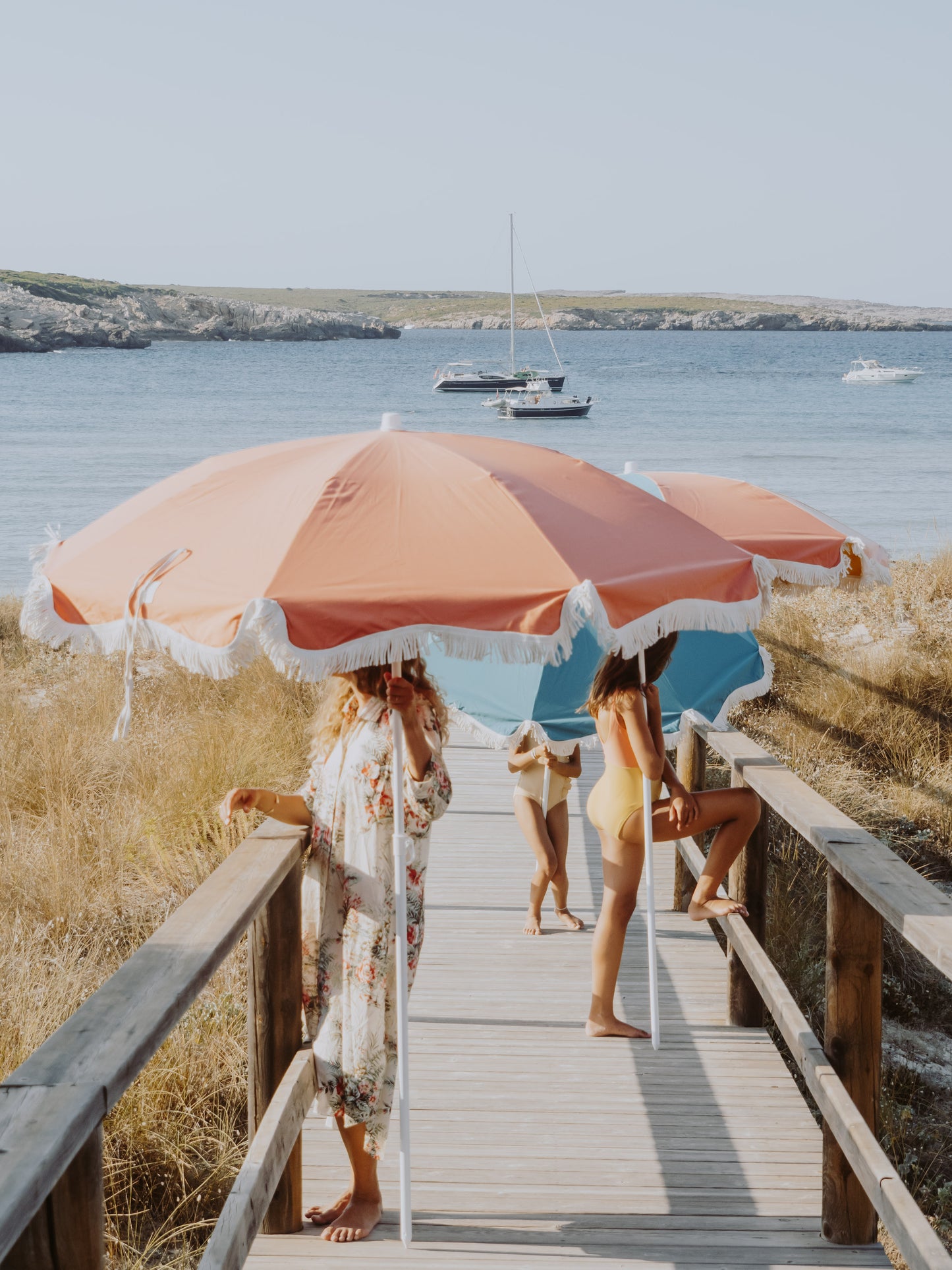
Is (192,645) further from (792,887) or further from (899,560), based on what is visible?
(899,560)

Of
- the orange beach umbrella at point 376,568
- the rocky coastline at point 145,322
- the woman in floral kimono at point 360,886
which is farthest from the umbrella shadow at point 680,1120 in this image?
the rocky coastline at point 145,322


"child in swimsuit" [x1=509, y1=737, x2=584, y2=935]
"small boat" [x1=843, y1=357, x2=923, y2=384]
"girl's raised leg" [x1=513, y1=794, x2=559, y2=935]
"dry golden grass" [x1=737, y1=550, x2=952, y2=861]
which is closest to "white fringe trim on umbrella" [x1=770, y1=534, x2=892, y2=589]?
"child in swimsuit" [x1=509, y1=737, x2=584, y2=935]

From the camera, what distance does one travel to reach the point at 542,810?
16.4 feet

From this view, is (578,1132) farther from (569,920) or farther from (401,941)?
(569,920)

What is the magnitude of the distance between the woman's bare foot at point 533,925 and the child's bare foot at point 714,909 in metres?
1.02

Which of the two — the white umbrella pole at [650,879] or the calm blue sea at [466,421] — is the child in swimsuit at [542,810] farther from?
the calm blue sea at [466,421]

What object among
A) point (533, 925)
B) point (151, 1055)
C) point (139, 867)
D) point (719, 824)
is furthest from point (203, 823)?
point (151, 1055)

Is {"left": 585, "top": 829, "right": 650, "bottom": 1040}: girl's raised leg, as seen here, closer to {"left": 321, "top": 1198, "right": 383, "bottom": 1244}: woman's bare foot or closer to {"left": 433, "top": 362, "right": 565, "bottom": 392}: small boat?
{"left": 321, "top": 1198, "right": 383, "bottom": 1244}: woman's bare foot

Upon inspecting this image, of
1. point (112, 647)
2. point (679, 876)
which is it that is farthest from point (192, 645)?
point (679, 876)

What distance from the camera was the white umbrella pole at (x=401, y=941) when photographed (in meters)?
2.89

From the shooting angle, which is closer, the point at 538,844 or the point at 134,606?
the point at 134,606

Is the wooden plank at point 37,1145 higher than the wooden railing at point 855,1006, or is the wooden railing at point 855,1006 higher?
the wooden plank at point 37,1145

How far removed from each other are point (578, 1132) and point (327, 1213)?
836 millimetres

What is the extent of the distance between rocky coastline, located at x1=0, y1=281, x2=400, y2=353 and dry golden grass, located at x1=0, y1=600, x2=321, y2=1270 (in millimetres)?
97299
